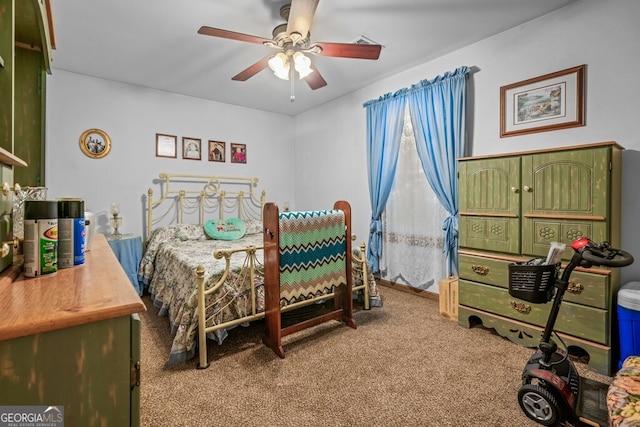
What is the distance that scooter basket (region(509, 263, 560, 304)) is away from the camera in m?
1.60

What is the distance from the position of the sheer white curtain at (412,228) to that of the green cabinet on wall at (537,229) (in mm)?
686

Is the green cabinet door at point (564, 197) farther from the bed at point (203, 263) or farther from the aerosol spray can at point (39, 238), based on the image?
the aerosol spray can at point (39, 238)

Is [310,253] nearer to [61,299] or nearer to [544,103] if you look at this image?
[61,299]

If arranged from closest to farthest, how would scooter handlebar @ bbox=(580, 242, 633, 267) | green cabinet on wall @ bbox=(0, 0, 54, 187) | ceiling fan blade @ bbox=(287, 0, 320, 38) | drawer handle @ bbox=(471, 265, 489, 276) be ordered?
green cabinet on wall @ bbox=(0, 0, 54, 187), scooter handlebar @ bbox=(580, 242, 633, 267), ceiling fan blade @ bbox=(287, 0, 320, 38), drawer handle @ bbox=(471, 265, 489, 276)

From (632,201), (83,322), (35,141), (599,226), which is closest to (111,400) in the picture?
(83,322)


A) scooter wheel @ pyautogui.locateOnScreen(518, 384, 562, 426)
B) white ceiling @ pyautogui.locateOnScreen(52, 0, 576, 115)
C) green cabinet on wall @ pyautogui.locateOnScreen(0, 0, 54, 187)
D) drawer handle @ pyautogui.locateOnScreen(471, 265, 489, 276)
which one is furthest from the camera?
drawer handle @ pyautogui.locateOnScreen(471, 265, 489, 276)

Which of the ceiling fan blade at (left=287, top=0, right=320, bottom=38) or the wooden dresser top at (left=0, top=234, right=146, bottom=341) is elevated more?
the ceiling fan blade at (left=287, top=0, right=320, bottom=38)

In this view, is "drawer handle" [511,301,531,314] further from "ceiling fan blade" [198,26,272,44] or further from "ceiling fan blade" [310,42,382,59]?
"ceiling fan blade" [198,26,272,44]

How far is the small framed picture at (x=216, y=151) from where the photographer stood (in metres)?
4.61

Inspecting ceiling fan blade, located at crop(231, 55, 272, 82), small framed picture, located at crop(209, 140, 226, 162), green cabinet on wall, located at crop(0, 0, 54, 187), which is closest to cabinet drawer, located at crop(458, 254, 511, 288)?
ceiling fan blade, located at crop(231, 55, 272, 82)

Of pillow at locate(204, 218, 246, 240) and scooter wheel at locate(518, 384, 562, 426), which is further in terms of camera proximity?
pillow at locate(204, 218, 246, 240)

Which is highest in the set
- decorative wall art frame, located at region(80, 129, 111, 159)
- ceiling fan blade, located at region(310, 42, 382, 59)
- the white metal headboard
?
ceiling fan blade, located at region(310, 42, 382, 59)

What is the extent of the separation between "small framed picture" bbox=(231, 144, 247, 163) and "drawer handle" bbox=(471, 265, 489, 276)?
12.1 ft

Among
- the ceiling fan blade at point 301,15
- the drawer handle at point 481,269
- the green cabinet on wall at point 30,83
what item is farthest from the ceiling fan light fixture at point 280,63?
the drawer handle at point 481,269
